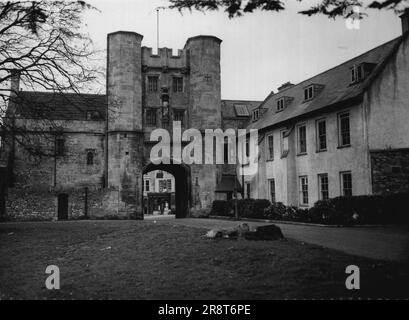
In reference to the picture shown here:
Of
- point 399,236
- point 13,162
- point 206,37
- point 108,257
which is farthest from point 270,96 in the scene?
point 108,257

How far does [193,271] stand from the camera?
8.72 m

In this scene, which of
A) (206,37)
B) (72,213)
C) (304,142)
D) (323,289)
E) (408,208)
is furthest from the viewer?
(206,37)

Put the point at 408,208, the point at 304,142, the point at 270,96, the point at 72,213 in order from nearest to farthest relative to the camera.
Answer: the point at 408,208, the point at 304,142, the point at 72,213, the point at 270,96

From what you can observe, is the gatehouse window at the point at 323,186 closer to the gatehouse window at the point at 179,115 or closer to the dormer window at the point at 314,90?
the dormer window at the point at 314,90

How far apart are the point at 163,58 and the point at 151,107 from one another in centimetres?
410

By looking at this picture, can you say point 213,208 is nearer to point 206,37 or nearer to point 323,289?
point 206,37

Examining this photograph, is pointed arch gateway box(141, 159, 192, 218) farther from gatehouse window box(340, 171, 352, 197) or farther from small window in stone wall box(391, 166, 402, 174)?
small window in stone wall box(391, 166, 402, 174)

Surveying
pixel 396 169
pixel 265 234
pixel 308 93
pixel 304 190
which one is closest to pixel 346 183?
pixel 396 169

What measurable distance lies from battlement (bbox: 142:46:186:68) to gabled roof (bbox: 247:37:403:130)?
8021mm

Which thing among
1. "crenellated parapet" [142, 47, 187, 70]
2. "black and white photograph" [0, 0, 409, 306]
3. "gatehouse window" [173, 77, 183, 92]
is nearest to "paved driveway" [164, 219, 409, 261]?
"black and white photograph" [0, 0, 409, 306]

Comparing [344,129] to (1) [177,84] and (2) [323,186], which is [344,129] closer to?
(2) [323,186]

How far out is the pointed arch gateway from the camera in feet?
103

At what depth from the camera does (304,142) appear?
25.6 m

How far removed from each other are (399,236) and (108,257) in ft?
30.6
